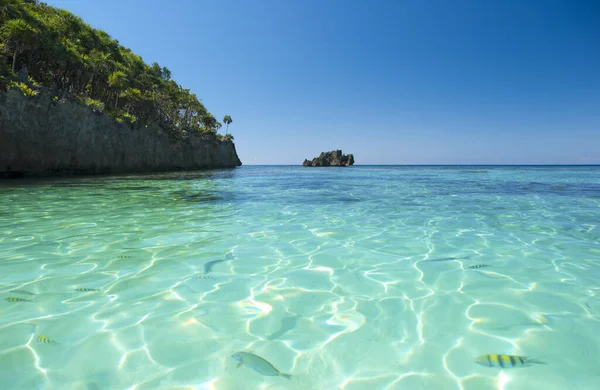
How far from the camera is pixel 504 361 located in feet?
7.41

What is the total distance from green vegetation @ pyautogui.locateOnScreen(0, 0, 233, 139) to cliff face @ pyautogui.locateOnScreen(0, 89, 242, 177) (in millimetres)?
943

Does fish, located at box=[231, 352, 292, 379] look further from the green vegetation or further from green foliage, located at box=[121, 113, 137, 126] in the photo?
green foliage, located at box=[121, 113, 137, 126]

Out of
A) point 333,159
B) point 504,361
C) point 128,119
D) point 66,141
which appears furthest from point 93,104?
point 333,159

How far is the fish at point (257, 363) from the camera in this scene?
83.6 inches

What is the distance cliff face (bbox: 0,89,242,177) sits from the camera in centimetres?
2027

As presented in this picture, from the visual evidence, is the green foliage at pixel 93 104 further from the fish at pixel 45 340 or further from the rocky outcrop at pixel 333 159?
the rocky outcrop at pixel 333 159

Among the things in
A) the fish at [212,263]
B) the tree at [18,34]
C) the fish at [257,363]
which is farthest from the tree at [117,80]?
the fish at [257,363]

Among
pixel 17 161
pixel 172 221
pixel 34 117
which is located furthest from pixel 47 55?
pixel 172 221

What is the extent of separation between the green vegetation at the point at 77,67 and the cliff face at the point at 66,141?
0.94 m

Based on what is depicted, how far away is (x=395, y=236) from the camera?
19.7 feet

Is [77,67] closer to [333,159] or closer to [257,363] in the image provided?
[257,363]

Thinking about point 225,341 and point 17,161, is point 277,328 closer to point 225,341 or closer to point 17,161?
point 225,341

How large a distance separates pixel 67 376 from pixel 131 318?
0.76 m

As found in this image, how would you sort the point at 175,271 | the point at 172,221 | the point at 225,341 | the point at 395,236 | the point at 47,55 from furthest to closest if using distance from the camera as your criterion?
the point at 47,55 → the point at 172,221 → the point at 395,236 → the point at 175,271 → the point at 225,341
